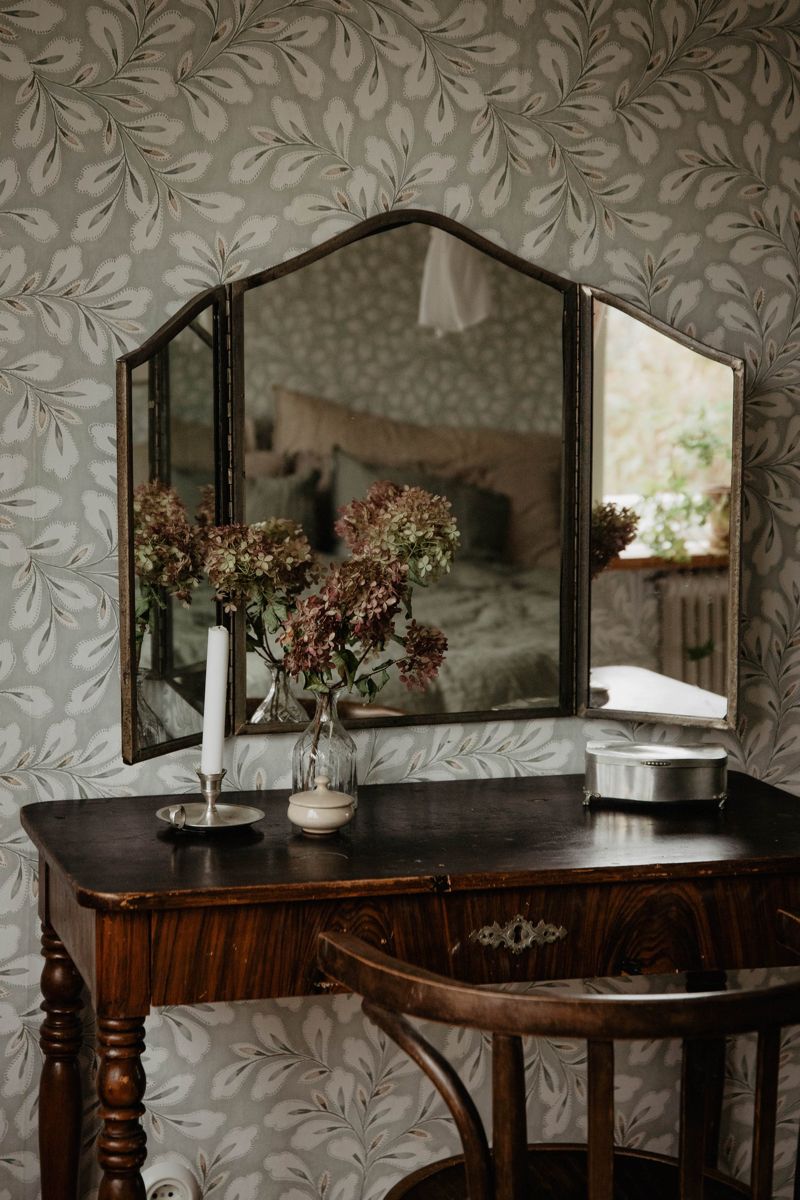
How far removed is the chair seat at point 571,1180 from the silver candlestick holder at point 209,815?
546 millimetres

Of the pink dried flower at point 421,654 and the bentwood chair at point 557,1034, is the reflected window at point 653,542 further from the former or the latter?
the bentwood chair at point 557,1034

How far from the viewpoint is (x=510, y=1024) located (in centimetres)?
110

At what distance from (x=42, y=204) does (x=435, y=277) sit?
66 cm

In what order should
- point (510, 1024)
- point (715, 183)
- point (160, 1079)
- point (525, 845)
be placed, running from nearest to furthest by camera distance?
1. point (510, 1024)
2. point (525, 845)
3. point (160, 1079)
4. point (715, 183)

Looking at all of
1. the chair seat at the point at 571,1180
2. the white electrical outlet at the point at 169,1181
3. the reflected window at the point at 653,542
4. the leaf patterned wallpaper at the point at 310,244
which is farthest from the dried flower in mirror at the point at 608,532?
the white electrical outlet at the point at 169,1181

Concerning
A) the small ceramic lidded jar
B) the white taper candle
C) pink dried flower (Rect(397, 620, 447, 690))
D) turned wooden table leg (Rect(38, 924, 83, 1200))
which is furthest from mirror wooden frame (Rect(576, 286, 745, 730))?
turned wooden table leg (Rect(38, 924, 83, 1200))

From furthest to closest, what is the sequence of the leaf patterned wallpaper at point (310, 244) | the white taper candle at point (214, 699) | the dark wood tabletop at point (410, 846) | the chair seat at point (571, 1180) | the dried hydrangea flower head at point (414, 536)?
the leaf patterned wallpaper at point (310, 244) → the dried hydrangea flower head at point (414, 536) → the white taper candle at point (214, 699) → the dark wood tabletop at point (410, 846) → the chair seat at point (571, 1180)

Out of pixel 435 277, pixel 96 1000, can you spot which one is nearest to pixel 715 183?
pixel 435 277

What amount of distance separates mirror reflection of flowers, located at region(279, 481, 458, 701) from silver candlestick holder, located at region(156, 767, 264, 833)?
0.67 feet

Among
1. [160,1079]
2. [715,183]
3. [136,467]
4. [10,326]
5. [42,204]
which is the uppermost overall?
[715,183]

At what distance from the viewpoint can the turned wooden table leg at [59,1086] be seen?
189 cm

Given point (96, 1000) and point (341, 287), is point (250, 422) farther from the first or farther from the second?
point (96, 1000)

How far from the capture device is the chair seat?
4.75 ft

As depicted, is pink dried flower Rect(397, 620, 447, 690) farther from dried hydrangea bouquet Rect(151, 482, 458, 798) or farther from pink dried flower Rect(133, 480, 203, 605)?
pink dried flower Rect(133, 480, 203, 605)
